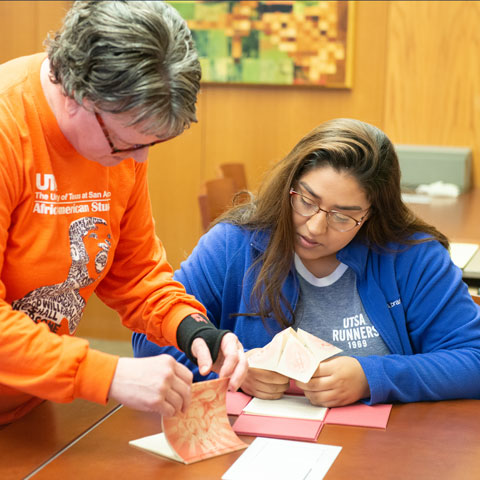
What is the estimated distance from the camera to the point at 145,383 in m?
1.16

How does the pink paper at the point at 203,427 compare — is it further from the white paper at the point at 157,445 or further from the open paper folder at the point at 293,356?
the open paper folder at the point at 293,356

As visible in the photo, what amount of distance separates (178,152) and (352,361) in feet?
11.2

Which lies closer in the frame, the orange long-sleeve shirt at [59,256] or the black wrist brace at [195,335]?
the orange long-sleeve shirt at [59,256]

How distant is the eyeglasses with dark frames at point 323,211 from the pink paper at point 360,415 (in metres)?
0.44

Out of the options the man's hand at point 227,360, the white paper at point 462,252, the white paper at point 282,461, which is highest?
the man's hand at point 227,360

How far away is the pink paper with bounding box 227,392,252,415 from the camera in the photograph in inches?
59.6

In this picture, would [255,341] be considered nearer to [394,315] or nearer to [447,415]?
[394,315]

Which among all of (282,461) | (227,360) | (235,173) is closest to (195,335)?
(227,360)

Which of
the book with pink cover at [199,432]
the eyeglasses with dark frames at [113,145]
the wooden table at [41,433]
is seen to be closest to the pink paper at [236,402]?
the book with pink cover at [199,432]

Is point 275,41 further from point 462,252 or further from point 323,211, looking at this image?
point 323,211

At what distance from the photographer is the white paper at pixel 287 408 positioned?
150cm

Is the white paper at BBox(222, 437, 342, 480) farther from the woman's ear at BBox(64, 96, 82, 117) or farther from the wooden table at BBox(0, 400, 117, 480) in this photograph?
the woman's ear at BBox(64, 96, 82, 117)

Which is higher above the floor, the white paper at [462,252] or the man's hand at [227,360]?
the man's hand at [227,360]

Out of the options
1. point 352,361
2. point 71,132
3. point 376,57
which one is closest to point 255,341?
point 352,361
